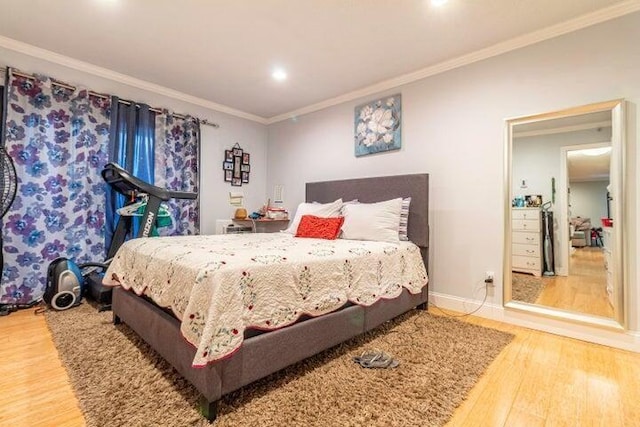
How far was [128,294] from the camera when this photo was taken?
2.14 meters

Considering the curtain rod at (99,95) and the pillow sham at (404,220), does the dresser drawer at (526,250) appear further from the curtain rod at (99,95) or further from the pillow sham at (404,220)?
the curtain rod at (99,95)

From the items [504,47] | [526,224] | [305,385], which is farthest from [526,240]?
[305,385]

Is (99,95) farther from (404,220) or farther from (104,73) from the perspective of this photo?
(404,220)

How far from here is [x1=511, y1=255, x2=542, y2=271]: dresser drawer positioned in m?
2.61

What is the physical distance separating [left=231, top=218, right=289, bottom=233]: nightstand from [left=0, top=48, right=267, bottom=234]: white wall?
0.86 ft

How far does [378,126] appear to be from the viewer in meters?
3.45

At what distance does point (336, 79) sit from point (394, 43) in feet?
2.86

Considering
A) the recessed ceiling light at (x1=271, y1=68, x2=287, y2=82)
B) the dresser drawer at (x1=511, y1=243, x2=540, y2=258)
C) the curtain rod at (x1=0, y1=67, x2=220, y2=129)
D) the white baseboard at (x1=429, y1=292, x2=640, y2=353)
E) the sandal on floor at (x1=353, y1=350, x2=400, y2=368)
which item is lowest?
the sandal on floor at (x1=353, y1=350, x2=400, y2=368)

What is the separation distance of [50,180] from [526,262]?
4.59 m

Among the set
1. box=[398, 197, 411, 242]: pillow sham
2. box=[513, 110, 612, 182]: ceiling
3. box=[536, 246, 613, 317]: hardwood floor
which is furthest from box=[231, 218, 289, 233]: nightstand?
box=[536, 246, 613, 317]: hardwood floor

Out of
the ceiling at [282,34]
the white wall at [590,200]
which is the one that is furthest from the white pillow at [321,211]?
the white wall at [590,200]

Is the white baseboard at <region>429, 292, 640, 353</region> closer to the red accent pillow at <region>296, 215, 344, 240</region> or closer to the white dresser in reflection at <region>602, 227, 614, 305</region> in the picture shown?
the white dresser in reflection at <region>602, 227, 614, 305</region>

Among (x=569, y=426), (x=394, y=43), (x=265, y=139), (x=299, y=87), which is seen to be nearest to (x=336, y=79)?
(x=299, y=87)

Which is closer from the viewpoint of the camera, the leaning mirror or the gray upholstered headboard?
the leaning mirror
